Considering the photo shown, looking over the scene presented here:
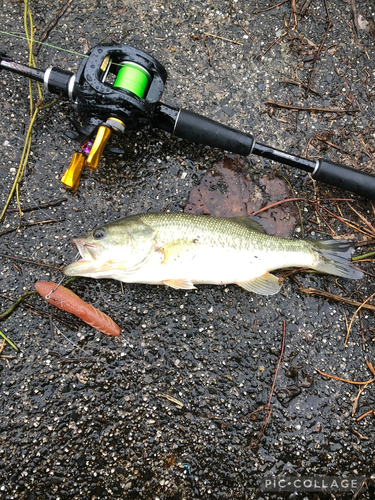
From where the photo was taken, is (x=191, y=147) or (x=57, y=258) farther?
(x=191, y=147)

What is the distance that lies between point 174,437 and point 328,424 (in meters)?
1.37

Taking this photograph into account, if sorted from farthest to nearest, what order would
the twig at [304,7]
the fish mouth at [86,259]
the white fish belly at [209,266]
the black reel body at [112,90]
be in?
the twig at [304,7]
the white fish belly at [209,266]
the fish mouth at [86,259]
the black reel body at [112,90]

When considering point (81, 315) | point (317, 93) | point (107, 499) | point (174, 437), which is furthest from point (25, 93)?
point (107, 499)

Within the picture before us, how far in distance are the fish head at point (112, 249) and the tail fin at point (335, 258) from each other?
4.95 ft

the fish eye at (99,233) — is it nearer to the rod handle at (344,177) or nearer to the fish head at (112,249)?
the fish head at (112,249)

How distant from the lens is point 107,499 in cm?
275

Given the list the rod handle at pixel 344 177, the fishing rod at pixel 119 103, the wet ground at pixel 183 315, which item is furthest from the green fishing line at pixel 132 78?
the rod handle at pixel 344 177

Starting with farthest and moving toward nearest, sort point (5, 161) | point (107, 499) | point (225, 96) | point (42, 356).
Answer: point (225, 96) < point (5, 161) < point (42, 356) < point (107, 499)

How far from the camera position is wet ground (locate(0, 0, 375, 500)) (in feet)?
9.32

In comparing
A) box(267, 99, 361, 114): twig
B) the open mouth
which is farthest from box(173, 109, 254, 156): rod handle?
the open mouth

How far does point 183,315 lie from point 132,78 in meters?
1.97

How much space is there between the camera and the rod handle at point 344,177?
9.99 feet

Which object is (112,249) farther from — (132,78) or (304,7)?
(304,7)

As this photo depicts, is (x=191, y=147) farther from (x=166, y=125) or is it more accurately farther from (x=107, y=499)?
(x=107, y=499)
